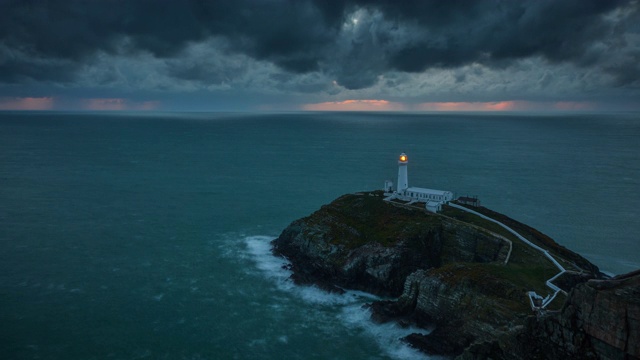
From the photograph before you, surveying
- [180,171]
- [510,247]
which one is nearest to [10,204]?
[180,171]

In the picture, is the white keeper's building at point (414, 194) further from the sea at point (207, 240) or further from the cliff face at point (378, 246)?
the sea at point (207, 240)

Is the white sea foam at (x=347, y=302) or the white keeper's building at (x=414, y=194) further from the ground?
the white keeper's building at (x=414, y=194)

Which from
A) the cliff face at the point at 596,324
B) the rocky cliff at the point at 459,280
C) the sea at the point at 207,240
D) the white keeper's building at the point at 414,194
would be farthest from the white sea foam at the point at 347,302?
the white keeper's building at the point at 414,194

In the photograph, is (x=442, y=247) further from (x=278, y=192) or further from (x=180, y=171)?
(x=180, y=171)

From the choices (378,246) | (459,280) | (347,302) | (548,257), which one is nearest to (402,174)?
(378,246)

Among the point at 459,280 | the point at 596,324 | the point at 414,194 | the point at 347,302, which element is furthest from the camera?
the point at 414,194

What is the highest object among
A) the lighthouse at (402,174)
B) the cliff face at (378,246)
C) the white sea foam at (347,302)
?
the lighthouse at (402,174)

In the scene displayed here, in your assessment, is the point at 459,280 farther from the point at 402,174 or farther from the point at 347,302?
the point at 402,174
